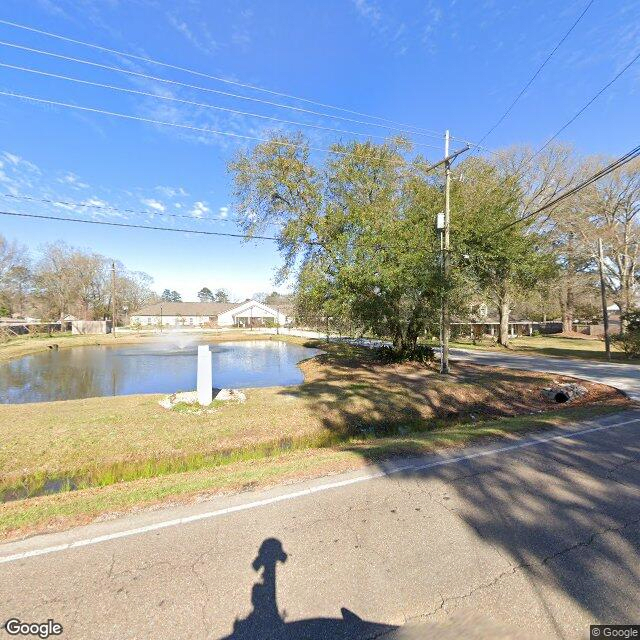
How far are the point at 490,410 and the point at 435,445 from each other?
19.8 feet

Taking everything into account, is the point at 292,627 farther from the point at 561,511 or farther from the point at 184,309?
the point at 184,309

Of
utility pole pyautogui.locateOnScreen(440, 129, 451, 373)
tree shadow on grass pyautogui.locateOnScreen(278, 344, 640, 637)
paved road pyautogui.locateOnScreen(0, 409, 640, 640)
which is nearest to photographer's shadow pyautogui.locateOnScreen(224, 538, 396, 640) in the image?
paved road pyautogui.locateOnScreen(0, 409, 640, 640)

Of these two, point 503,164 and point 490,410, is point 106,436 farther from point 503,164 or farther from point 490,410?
point 503,164

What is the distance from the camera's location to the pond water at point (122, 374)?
→ 13.9m

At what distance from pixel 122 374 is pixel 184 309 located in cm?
7172

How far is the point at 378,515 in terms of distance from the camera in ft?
12.1

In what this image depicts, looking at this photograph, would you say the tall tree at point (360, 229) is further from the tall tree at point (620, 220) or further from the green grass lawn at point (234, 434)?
the tall tree at point (620, 220)

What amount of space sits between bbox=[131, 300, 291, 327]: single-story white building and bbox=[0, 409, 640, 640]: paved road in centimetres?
6592

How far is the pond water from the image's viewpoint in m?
13.9

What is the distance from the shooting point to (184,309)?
3364 inches

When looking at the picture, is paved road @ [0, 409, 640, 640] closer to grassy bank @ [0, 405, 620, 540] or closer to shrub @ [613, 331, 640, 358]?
grassy bank @ [0, 405, 620, 540]
